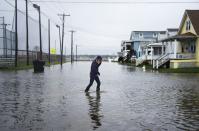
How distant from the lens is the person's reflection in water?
954 centimetres

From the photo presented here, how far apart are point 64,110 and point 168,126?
3677mm

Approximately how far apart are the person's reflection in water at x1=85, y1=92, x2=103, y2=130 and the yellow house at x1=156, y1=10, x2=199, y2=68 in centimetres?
3145

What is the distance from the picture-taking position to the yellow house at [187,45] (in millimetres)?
45344

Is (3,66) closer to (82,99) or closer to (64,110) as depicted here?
(82,99)

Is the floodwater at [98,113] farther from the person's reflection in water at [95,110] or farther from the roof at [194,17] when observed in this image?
the roof at [194,17]

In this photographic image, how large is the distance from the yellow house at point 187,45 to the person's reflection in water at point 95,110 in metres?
31.4

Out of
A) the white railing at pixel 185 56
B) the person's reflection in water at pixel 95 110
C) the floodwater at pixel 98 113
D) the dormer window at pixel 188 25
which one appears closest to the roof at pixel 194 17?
the dormer window at pixel 188 25

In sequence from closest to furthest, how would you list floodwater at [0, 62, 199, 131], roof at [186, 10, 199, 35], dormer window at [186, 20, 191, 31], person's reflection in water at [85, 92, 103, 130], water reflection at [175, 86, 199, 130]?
floodwater at [0, 62, 199, 131]
water reflection at [175, 86, 199, 130]
person's reflection in water at [85, 92, 103, 130]
roof at [186, 10, 199, 35]
dormer window at [186, 20, 191, 31]

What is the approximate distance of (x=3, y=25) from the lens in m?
50.2

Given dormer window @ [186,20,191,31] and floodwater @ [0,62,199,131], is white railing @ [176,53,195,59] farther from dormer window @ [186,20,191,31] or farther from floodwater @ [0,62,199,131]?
floodwater @ [0,62,199,131]

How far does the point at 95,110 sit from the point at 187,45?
4025cm

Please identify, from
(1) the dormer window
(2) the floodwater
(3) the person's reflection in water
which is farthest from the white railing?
(3) the person's reflection in water

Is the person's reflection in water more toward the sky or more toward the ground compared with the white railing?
more toward the ground

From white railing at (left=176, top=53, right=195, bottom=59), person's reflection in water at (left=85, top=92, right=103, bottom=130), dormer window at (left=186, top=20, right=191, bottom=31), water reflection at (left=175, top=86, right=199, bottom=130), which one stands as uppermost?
dormer window at (left=186, top=20, right=191, bottom=31)
